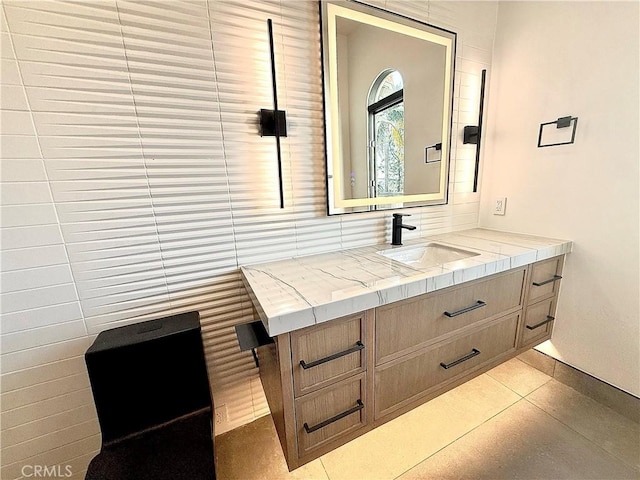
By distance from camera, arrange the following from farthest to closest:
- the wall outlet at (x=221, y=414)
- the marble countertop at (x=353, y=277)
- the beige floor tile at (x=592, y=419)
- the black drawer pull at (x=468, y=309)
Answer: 1. the wall outlet at (x=221, y=414)
2. the beige floor tile at (x=592, y=419)
3. the black drawer pull at (x=468, y=309)
4. the marble countertop at (x=353, y=277)

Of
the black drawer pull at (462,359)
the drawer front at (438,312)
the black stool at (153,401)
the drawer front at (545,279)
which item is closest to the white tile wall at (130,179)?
the black stool at (153,401)

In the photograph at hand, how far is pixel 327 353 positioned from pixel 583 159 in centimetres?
166

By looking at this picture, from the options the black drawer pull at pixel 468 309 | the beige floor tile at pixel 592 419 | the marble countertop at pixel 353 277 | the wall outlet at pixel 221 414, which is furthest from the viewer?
the wall outlet at pixel 221 414

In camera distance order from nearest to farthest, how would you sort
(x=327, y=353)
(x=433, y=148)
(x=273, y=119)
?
(x=327, y=353) → (x=273, y=119) → (x=433, y=148)

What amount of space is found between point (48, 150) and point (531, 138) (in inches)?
91.7

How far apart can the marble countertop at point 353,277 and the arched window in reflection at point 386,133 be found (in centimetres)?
38

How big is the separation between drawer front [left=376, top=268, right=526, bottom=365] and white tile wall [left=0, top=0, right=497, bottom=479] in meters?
0.61

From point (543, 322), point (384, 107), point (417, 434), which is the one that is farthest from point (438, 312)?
point (384, 107)

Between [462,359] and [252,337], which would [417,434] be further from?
[252,337]

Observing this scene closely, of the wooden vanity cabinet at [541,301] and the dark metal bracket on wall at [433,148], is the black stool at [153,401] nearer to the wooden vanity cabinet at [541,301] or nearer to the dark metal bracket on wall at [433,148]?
the dark metal bracket on wall at [433,148]

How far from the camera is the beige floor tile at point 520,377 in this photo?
1.60 metres

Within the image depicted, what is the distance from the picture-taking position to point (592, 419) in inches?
54.0

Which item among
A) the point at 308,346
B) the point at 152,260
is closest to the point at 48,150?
the point at 152,260

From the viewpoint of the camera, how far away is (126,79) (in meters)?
0.94
